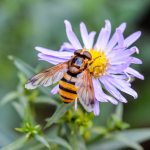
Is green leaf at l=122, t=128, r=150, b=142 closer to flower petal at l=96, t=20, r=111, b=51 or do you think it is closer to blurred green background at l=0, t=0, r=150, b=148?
blurred green background at l=0, t=0, r=150, b=148

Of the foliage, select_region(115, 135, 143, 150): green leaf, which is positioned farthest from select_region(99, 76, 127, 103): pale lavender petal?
select_region(115, 135, 143, 150): green leaf

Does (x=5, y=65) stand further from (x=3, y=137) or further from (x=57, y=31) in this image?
(x=3, y=137)

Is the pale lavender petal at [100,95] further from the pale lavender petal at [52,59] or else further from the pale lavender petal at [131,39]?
the pale lavender petal at [131,39]

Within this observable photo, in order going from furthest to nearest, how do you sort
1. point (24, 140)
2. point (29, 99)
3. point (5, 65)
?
point (5, 65) < point (29, 99) < point (24, 140)

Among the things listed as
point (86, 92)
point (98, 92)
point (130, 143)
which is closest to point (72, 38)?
point (98, 92)

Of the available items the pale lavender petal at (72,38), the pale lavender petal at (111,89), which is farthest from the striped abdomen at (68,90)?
the pale lavender petal at (72,38)

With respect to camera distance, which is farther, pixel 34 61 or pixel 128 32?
pixel 128 32

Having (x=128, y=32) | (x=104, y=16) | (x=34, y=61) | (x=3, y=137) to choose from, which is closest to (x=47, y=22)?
(x=34, y=61)

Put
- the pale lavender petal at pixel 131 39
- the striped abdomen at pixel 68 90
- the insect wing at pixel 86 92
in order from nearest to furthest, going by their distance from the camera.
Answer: the insect wing at pixel 86 92, the striped abdomen at pixel 68 90, the pale lavender petal at pixel 131 39
